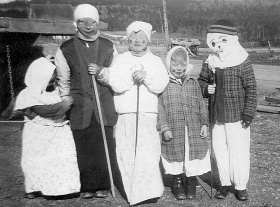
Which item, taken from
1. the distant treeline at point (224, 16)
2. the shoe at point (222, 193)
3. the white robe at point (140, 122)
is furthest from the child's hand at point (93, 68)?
the distant treeline at point (224, 16)

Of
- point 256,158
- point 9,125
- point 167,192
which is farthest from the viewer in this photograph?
point 9,125

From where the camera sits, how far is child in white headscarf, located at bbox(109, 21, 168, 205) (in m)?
3.80

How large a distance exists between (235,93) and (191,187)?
1.14m

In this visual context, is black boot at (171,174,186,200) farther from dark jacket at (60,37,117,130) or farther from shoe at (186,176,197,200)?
dark jacket at (60,37,117,130)

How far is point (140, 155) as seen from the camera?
389 centimetres

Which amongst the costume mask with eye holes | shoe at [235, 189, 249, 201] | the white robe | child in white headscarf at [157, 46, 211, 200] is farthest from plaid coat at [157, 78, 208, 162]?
shoe at [235, 189, 249, 201]

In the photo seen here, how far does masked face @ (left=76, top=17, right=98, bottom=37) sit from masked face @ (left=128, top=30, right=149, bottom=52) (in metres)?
0.40

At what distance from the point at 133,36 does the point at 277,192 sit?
2358 millimetres

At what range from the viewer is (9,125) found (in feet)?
27.1

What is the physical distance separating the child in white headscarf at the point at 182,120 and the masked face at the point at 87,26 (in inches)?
31.6

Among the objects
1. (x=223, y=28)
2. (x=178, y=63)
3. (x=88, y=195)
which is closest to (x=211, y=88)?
(x=178, y=63)

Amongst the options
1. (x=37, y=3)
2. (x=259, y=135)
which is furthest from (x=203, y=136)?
(x=37, y=3)

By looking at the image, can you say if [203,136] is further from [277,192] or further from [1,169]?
[1,169]

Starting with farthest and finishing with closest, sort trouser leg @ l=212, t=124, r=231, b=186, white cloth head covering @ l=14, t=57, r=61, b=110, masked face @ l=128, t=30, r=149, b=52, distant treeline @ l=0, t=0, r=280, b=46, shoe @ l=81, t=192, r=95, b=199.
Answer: distant treeline @ l=0, t=0, r=280, b=46 → shoe @ l=81, t=192, r=95, b=199 → trouser leg @ l=212, t=124, r=231, b=186 → white cloth head covering @ l=14, t=57, r=61, b=110 → masked face @ l=128, t=30, r=149, b=52
